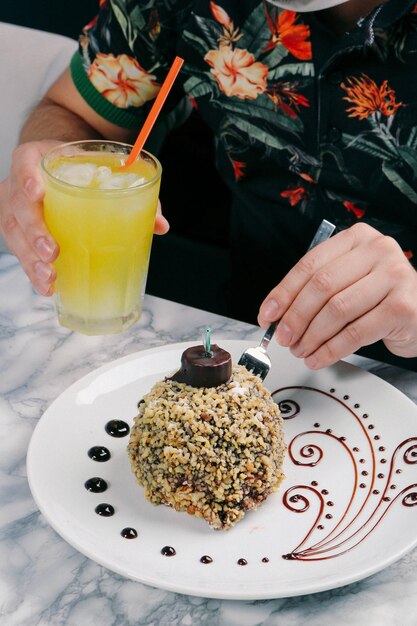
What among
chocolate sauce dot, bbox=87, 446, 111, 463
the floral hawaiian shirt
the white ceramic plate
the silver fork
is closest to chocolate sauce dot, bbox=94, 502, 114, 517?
the white ceramic plate

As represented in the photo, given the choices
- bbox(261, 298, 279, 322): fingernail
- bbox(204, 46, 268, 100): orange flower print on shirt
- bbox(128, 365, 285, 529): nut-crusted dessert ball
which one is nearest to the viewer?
bbox(128, 365, 285, 529): nut-crusted dessert ball

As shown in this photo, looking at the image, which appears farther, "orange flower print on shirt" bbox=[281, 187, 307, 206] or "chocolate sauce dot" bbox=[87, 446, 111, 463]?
"orange flower print on shirt" bbox=[281, 187, 307, 206]

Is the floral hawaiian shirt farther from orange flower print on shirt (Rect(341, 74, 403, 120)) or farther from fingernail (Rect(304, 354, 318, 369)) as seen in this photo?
fingernail (Rect(304, 354, 318, 369))

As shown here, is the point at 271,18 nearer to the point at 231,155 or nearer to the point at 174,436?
the point at 231,155

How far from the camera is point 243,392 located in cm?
123

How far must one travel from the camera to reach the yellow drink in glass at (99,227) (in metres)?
1.38

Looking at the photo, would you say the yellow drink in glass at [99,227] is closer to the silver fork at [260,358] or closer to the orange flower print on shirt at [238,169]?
the silver fork at [260,358]

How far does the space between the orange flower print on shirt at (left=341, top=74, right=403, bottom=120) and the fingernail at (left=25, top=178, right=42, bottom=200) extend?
27.9 inches

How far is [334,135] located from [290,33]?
242 mm

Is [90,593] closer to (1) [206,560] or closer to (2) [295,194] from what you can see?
(1) [206,560]

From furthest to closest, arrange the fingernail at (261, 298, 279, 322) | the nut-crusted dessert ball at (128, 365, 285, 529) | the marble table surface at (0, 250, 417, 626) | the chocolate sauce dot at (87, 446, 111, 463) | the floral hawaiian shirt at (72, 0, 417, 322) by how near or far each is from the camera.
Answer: the floral hawaiian shirt at (72, 0, 417, 322), the fingernail at (261, 298, 279, 322), the chocolate sauce dot at (87, 446, 111, 463), the nut-crusted dessert ball at (128, 365, 285, 529), the marble table surface at (0, 250, 417, 626)

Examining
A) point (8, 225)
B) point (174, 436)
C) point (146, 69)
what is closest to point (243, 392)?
point (174, 436)

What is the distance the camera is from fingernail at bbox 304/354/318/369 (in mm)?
1390

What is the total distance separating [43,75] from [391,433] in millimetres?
1561
